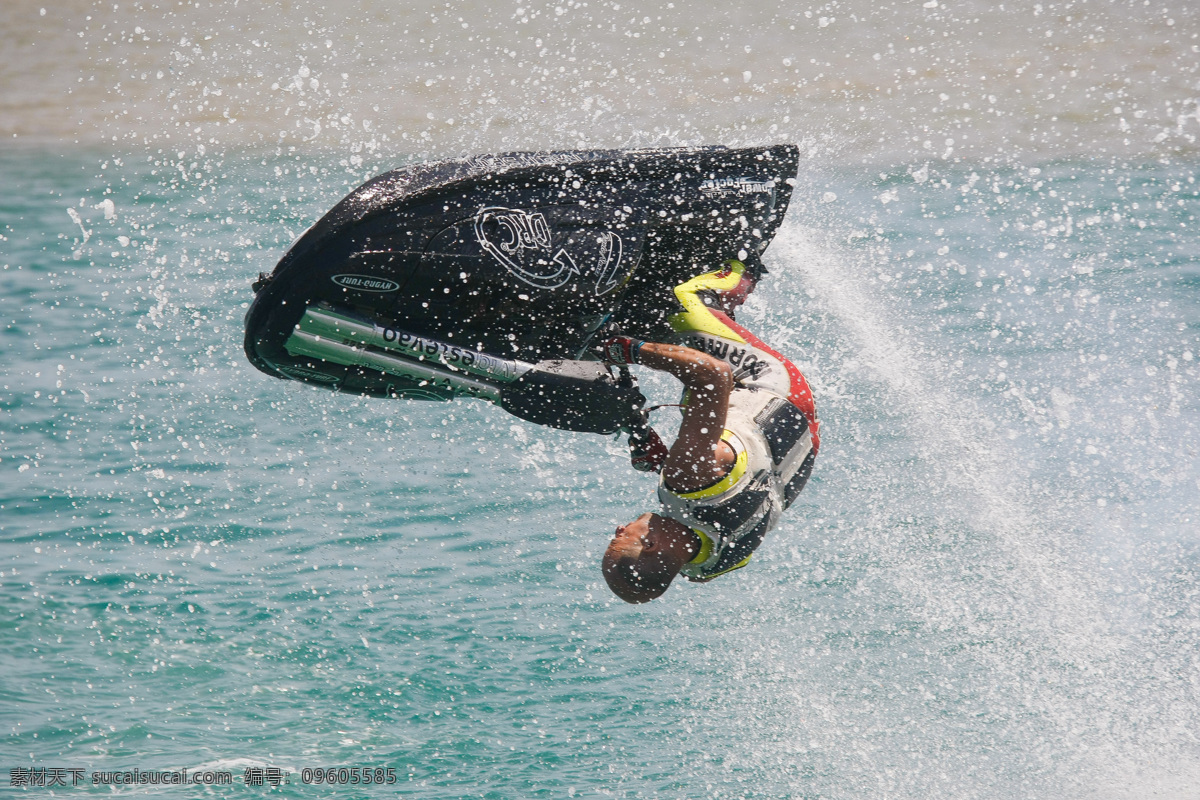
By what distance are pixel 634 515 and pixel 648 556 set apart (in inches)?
87.4

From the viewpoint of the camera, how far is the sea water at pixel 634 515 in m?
4.86

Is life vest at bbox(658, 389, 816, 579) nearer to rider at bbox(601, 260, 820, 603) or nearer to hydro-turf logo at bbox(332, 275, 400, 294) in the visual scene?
rider at bbox(601, 260, 820, 603)

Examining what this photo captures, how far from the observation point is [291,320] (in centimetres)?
393

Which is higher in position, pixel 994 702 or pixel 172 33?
pixel 994 702

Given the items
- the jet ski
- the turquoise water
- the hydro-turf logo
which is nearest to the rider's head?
the jet ski

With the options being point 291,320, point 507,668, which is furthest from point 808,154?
point 291,320

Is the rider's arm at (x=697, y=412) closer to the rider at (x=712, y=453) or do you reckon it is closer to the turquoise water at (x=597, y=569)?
the rider at (x=712, y=453)

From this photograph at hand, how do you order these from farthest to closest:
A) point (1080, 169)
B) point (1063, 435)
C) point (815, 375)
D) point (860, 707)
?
point (1080, 169) < point (815, 375) < point (1063, 435) < point (860, 707)

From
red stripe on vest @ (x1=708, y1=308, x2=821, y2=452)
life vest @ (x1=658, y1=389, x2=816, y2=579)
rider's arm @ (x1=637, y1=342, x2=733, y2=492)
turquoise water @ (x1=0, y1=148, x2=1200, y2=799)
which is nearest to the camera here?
rider's arm @ (x1=637, y1=342, x2=733, y2=492)

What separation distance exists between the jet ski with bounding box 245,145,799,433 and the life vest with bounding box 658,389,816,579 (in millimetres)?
382

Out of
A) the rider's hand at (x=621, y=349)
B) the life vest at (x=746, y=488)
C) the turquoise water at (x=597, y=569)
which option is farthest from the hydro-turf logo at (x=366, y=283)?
the turquoise water at (x=597, y=569)

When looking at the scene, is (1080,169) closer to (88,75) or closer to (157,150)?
(157,150)

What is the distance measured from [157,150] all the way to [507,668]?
30.9 feet

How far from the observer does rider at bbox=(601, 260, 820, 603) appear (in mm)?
3967
